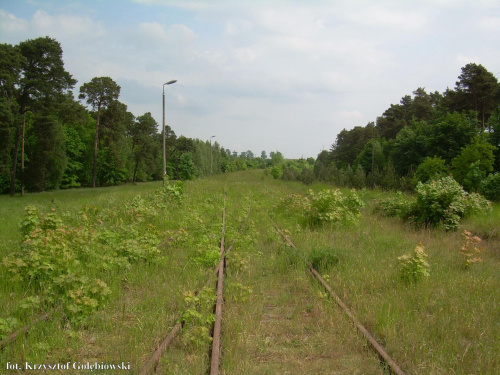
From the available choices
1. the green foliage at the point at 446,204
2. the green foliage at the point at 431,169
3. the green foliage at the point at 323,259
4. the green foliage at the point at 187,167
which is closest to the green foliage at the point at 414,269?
the green foliage at the point at 323,259

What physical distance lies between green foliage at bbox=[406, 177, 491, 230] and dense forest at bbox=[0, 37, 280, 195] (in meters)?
34.3

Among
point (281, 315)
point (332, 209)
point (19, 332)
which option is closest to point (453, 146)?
point (332, 209)

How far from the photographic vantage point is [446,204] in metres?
10.6

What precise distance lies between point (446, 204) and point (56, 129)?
38306mm

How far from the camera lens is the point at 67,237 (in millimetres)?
6793

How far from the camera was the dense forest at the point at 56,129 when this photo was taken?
33781mm

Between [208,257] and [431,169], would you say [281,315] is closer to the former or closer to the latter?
[208,257]

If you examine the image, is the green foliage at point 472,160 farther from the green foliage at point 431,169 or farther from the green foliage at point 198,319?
the green foliage at point 198,319

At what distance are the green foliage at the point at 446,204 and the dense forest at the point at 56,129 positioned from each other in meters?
34.3

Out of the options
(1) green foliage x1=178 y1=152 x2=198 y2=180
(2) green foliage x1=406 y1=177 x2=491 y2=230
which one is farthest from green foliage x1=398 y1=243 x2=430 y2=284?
(1) green foliage x1=178 y1=152 x2=198 y2=180

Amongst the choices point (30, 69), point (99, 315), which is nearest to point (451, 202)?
point (99, 315)

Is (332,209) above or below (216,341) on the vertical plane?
above

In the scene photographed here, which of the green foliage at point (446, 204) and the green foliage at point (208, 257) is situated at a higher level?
the green foliage at point (446, 204)

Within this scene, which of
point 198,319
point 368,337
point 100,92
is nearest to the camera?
point 368,337
